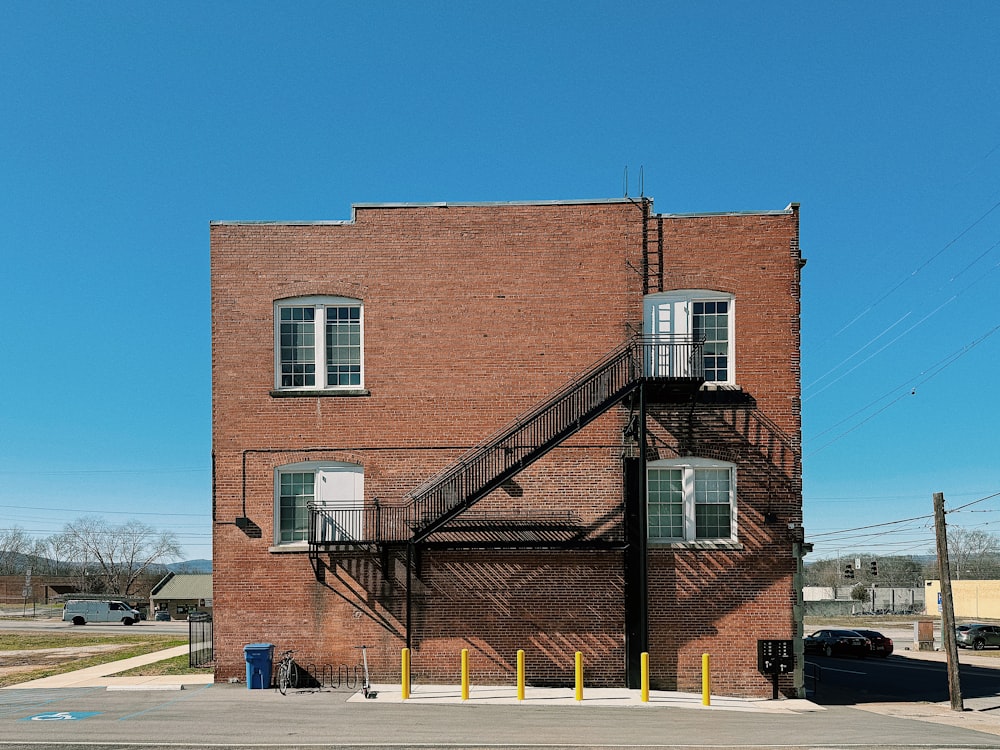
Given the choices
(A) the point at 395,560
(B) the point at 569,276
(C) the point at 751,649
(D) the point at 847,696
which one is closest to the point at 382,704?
(A) the point at 395,560

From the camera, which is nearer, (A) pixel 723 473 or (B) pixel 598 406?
(B) pixel 598 406

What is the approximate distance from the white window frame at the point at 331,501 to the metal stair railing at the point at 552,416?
1.30 metres

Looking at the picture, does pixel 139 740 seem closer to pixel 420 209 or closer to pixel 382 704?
pixel 382 704

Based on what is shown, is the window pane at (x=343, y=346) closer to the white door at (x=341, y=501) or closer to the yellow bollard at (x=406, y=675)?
the white door at (x=341, y=501)

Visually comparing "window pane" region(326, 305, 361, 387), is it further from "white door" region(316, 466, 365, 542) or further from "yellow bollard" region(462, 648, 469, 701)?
"yellow bollard" region(462, 648, 469, 701)

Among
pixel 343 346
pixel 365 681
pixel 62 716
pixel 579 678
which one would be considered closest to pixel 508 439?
pixel 343 346

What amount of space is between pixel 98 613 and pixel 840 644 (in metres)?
45.4

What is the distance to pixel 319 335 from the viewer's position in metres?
21.3

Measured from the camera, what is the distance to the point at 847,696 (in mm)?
23406

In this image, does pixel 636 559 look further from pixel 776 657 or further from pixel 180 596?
pixel 180 596

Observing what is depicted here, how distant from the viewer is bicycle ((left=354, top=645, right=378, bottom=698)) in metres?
18.9

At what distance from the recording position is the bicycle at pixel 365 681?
62.1ft

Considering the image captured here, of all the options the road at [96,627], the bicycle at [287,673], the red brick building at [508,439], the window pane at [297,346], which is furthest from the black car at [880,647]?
the road at [96,627]

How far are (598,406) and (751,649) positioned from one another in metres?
6.50
